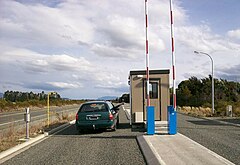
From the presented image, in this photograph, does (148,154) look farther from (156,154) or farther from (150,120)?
(150,120)

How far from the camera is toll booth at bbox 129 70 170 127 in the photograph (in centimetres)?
1692

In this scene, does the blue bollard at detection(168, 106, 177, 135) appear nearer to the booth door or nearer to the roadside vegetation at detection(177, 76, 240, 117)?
the booth door

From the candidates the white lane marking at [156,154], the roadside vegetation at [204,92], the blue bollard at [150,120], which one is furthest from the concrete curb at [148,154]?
the roadside vegetation at [204,92]

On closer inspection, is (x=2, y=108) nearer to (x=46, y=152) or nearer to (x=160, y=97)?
(x=160, y=97)

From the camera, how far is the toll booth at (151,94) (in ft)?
55.5

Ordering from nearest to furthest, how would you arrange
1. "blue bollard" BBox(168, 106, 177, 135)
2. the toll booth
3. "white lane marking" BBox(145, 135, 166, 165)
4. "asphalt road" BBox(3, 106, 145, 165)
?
"white lane marking" BBox(145, 135, 166, 165) → "asphalt road" BBox(3, 106, 145, 165) → "blue bollard" BBox(168, 106, 177, 135) → the toll booth

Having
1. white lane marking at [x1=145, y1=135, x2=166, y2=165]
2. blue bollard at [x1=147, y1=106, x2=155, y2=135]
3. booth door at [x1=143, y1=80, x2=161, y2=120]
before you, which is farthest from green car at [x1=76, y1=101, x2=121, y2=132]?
white lane marking at [x1=145, y1=135, x2=166, y2=165]

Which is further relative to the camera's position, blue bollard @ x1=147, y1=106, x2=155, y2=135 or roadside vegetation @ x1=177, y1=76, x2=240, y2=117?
roadside vegetation @ x1=177, y1=76, x2=240, y2=117

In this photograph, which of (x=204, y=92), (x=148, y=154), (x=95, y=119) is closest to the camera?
(x=148, y=154)

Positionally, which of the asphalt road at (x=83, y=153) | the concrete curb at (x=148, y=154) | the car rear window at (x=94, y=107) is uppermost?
the car rear window at (x=94, y=107)

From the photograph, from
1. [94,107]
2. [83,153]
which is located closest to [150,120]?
[83,153]

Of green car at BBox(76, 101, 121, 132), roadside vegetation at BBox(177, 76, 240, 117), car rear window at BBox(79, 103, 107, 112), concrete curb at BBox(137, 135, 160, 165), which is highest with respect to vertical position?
roadside vegetation at BBox(177, 76, 240, 117)

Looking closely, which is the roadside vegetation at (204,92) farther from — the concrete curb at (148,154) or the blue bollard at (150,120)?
the concrete curb at (148,154)

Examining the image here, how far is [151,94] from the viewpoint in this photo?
1711cm
